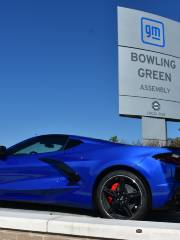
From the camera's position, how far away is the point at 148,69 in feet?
64.4

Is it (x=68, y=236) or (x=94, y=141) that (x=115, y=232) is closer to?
(x=68, y=236)

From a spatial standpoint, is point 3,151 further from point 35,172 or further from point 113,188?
point 113,188

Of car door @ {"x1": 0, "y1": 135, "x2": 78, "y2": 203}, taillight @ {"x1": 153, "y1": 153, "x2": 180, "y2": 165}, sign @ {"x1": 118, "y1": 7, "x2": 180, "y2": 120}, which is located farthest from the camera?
sign @ {"x1": 118, "y1": 7, "x2": 180, "y2": 120}

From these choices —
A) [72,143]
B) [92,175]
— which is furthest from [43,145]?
[92,175]

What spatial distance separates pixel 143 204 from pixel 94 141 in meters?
1.12

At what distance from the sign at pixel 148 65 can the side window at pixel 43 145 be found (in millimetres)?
12047

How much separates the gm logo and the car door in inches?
557

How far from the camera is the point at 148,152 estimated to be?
5.47 m

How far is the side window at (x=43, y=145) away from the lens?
617 cm

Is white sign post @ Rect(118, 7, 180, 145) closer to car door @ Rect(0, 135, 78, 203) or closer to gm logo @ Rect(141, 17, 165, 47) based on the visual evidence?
gm logo @ Rect(141, 17, 165, 47)

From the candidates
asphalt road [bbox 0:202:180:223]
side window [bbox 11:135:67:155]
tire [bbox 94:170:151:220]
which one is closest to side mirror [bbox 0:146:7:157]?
side window [bbox 11:135:67:155]

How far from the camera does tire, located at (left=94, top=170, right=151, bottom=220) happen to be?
5.32m

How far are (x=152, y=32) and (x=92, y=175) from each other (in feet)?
50.7

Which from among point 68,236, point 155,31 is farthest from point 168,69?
point 68,236
